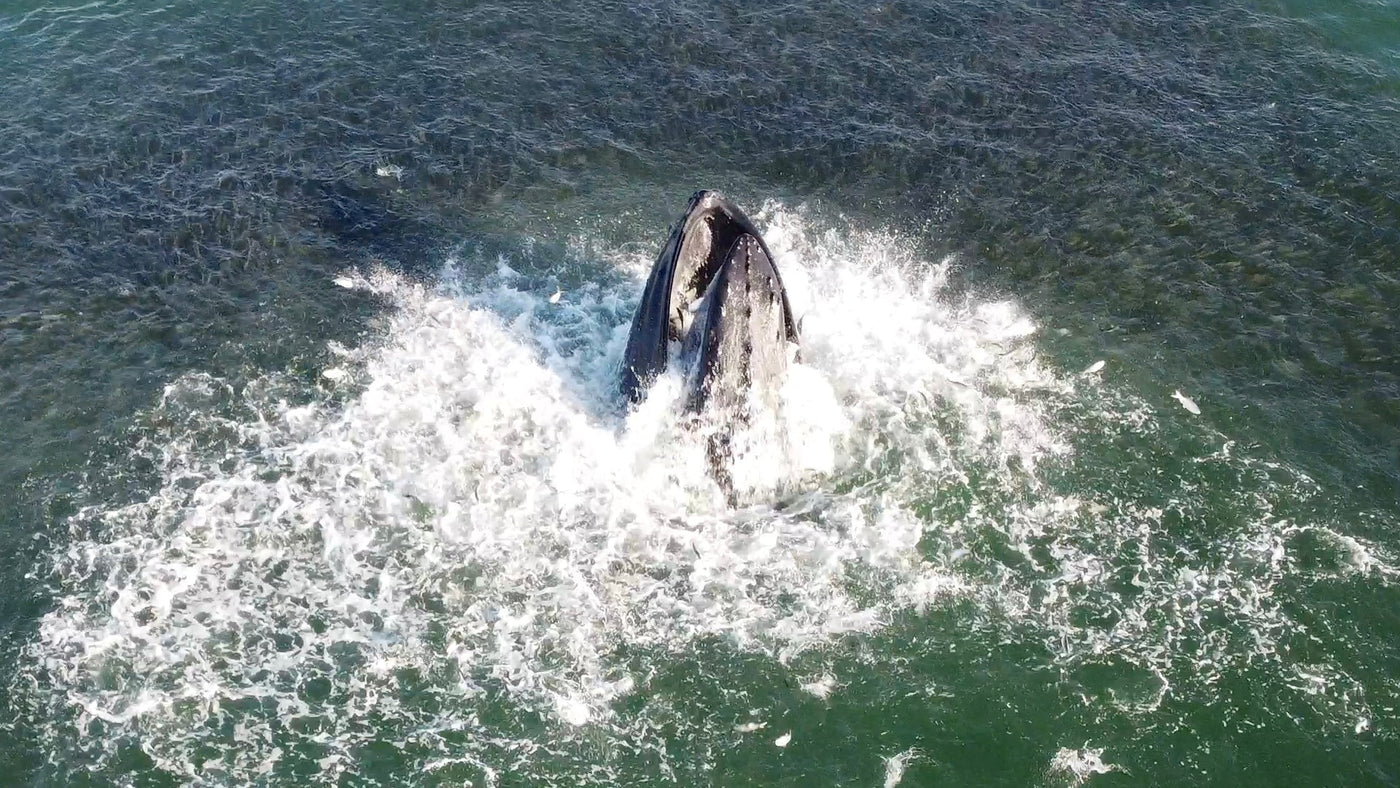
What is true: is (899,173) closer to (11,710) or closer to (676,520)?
(676,520)

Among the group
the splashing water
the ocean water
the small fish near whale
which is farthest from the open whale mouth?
the splashing water

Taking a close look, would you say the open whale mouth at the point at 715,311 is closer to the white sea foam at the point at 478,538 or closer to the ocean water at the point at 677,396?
the ocean water at the point at 677,396

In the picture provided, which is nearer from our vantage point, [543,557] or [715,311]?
[715,311]

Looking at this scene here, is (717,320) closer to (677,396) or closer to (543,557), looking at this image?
(677,396)

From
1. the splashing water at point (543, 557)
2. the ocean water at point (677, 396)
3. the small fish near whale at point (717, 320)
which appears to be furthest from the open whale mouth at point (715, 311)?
the splashing water at point (543, 557)

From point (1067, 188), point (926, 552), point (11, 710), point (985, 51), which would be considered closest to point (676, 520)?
point (926, 552)

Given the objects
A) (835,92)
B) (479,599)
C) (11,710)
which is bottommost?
(11,710)

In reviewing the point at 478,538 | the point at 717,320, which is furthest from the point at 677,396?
the point at 478,538
